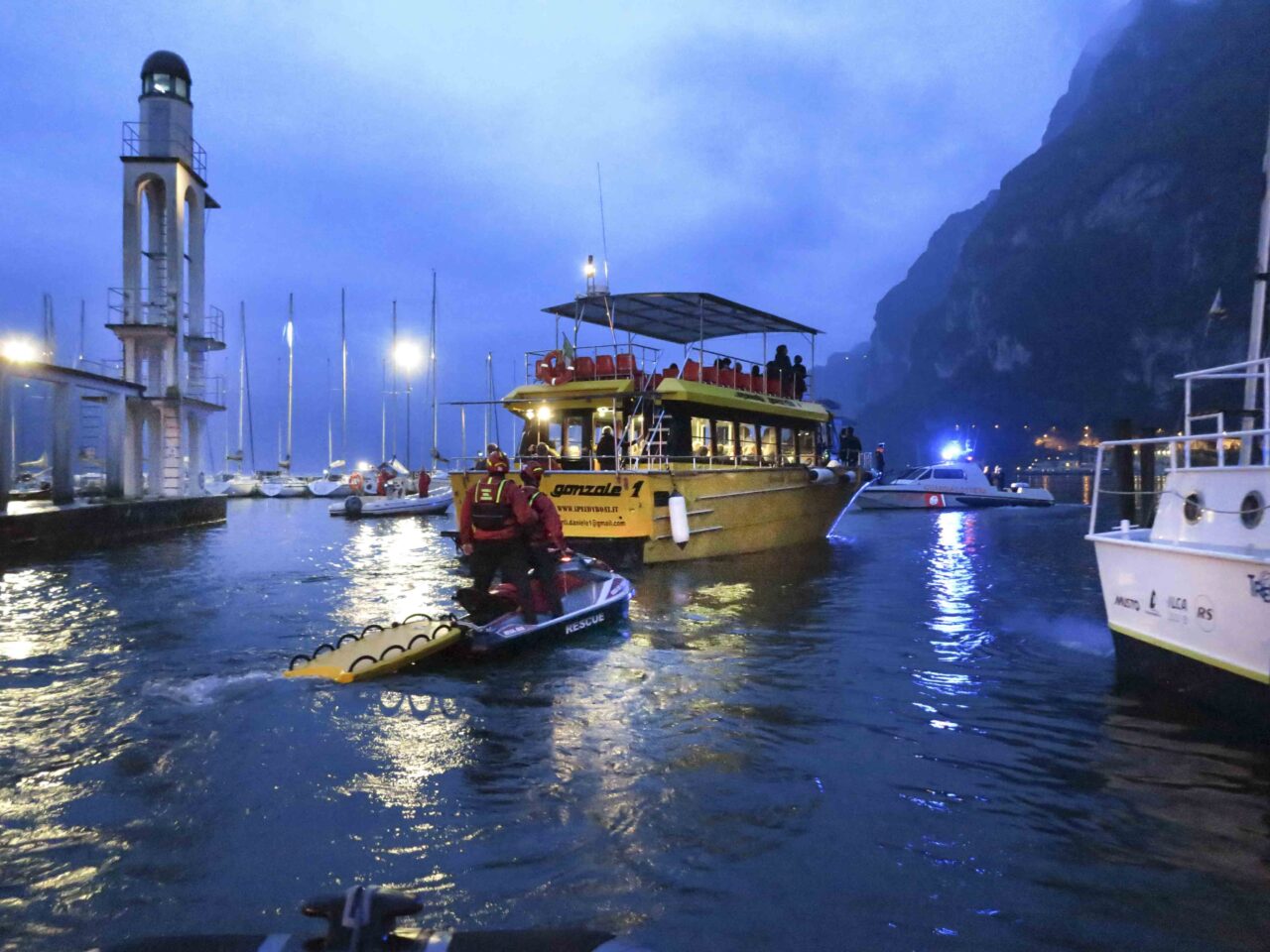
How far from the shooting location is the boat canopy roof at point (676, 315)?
55.0ft

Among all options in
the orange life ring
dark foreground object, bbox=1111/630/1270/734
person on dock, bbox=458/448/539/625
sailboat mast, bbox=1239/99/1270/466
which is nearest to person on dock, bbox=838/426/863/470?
the orange life ring

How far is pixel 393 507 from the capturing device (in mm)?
35938

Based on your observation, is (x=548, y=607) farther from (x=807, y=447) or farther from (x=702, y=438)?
(x=807, y=447)

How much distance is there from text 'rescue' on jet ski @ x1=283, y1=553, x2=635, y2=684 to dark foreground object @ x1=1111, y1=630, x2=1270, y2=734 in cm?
531

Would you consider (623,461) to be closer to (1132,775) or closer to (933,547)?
(933,547)

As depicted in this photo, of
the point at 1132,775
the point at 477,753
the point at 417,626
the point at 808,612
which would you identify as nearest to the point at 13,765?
the point at 477,753

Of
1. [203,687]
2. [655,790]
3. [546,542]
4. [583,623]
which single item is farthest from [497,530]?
[655,790]

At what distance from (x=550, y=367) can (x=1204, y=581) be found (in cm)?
1281

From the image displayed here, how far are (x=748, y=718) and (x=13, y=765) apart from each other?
202 inches

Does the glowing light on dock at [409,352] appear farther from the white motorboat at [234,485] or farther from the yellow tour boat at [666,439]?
the yellow tour boat at [666,439]

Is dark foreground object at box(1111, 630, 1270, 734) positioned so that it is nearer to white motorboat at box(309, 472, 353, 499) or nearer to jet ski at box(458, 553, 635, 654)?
jet ski at box(458, 553, 635, 654)

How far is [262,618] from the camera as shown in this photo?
11.3 meters

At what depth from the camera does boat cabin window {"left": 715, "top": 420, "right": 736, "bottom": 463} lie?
711 inches

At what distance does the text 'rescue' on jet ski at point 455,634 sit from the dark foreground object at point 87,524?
12913mm
